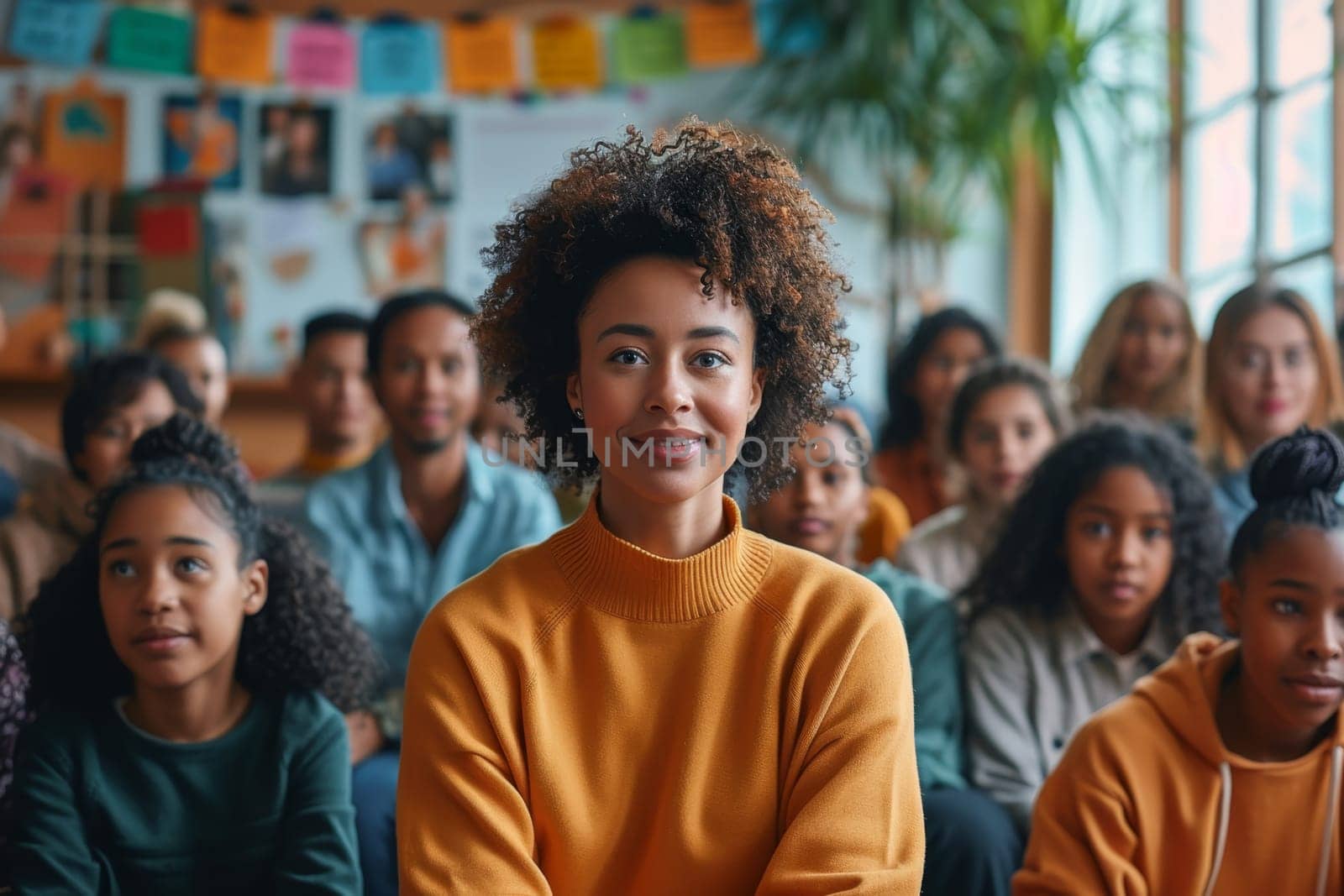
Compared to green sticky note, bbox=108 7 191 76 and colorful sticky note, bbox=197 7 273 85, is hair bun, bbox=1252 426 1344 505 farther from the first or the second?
green sticky note, bbox=108 7 191 76

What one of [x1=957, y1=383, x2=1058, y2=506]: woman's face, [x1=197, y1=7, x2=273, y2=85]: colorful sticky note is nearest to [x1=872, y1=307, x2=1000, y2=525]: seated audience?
[x1=957, y1=383, x2=1058, y2=506]: woman's face

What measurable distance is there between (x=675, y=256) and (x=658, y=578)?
28 cm

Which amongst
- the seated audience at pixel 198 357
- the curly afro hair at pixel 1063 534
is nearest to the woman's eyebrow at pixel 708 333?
the curly afro hair at pixel 1063 534

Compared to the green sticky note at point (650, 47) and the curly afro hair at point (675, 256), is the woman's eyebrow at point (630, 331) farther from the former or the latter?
the green sticky note at point (650, 47)

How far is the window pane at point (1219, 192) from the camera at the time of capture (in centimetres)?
364

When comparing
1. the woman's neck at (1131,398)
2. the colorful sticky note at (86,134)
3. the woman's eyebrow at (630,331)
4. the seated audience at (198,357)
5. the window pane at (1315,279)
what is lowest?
the woman's eyebrow at (630,331)

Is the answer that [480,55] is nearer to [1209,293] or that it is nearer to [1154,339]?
[1209,293]

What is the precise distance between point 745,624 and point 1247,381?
162 cm

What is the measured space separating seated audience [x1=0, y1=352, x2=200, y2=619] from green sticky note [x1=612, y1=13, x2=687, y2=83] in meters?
2.33

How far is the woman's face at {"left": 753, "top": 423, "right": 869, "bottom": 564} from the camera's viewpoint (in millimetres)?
2104

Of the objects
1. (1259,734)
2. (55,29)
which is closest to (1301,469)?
(1259,734)

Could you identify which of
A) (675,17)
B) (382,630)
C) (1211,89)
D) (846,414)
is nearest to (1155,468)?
(846,414)

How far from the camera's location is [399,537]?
94.3 inches

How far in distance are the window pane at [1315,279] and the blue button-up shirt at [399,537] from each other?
5.75 ft
